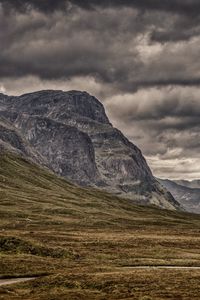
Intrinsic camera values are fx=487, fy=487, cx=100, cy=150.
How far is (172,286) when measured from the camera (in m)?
52.2

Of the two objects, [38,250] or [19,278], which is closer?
[19,278]

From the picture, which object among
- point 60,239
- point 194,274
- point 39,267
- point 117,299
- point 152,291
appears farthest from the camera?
point 60,239

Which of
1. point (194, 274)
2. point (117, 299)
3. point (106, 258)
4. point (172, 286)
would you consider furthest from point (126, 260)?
point (117, 299)

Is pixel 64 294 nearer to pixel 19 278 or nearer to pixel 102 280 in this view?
pixel 102 280

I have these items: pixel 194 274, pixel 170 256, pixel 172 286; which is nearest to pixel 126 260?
pixel 170 256

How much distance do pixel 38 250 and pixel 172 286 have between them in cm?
3494

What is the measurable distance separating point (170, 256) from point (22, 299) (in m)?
49.0

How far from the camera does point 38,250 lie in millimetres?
82000

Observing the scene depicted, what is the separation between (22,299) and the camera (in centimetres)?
4622

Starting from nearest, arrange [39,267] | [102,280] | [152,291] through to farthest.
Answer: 1. [152,291]
2. [102,280]
3. [39,267]

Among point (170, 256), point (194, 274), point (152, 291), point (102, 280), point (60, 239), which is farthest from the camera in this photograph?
point (60, 239)

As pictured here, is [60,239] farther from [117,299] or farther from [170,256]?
[117,299]

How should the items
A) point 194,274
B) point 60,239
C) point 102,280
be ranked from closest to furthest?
point 102,280 → point 194,274 → point 60,239

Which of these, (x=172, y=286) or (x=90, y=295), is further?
(x=172, y=286)
